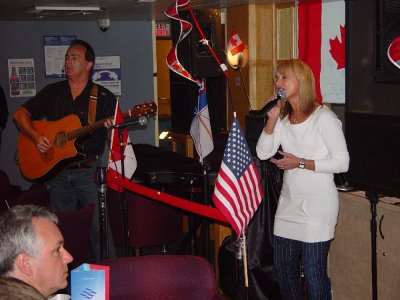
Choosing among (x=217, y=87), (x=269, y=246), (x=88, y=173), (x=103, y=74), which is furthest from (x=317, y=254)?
(x=103, y=74)

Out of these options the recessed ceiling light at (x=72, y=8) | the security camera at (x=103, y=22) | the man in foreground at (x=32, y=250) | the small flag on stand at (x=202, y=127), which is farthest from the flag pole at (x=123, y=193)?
the security camera at (x=103, y=22)

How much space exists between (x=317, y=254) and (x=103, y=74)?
18.8ft

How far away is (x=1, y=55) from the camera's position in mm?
8641

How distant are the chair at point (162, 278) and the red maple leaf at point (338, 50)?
3.18m

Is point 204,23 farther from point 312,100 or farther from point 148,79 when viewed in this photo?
point 148,79

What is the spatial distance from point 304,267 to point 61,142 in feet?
7.02

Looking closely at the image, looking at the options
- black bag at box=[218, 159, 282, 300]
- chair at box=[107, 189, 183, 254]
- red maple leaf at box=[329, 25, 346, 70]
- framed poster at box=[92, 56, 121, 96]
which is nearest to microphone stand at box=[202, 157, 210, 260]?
black bag at box=[218, 159, 282, 300]

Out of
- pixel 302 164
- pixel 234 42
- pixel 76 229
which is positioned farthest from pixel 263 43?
pixel 76 229

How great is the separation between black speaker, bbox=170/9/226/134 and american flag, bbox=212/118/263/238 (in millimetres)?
1694

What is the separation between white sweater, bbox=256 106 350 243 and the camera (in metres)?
3.76

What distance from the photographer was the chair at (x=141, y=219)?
17.3 ft

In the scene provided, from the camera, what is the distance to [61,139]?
5.11 m

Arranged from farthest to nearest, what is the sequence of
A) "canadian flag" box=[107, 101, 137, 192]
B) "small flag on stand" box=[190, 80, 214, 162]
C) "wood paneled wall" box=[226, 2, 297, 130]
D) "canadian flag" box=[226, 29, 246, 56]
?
"wood paneled wall" box=[226, 2, 297, 130]
"canadian flag" box=[226, 29, 246, 56]
"small flag on stand" box=[190, 80, 214, 162]
"canadian flag" box=[107, 101, 137, 192]

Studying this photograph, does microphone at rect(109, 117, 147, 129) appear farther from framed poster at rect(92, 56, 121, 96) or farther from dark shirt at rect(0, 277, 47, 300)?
framed poster at rect(92, 56, 121, 96)
